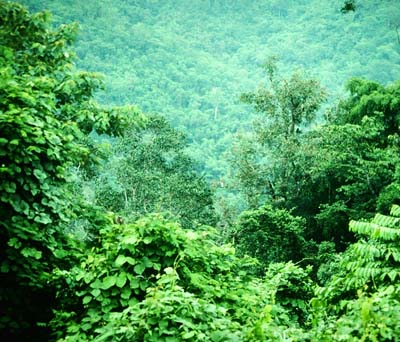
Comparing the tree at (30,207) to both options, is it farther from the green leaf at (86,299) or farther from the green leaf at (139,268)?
the green leaf at (139,268)

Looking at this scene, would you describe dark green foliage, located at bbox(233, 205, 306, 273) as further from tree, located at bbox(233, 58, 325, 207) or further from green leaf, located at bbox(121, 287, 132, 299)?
green leaf, located at bbox(121, 287, 132, 299)

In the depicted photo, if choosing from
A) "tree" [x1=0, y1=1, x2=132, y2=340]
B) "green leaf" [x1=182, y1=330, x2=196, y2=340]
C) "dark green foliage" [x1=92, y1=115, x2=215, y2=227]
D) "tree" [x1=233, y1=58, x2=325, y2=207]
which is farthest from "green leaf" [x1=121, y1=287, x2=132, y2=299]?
"tree" [x1=233, y1=58, x2=325, y2=207]

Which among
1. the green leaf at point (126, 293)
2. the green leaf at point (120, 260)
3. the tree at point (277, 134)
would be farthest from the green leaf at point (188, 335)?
the tree at point (277, 134)

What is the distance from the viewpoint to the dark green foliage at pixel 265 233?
51.4 ft

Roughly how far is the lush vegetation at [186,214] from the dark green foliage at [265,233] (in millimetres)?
55

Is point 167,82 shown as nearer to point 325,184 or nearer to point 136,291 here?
point 325,184

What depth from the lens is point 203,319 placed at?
3.07 meters

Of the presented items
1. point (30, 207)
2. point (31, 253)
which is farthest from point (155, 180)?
point (31, 253)

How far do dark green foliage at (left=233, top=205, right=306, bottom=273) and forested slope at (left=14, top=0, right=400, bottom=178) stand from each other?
34.6 m

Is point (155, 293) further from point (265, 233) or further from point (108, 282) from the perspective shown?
point (265, 233)

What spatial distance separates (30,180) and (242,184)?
1937 centimetres

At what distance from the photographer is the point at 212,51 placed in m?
117

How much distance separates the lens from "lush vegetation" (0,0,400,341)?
134 inches

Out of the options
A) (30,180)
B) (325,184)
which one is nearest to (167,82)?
(325,184)
